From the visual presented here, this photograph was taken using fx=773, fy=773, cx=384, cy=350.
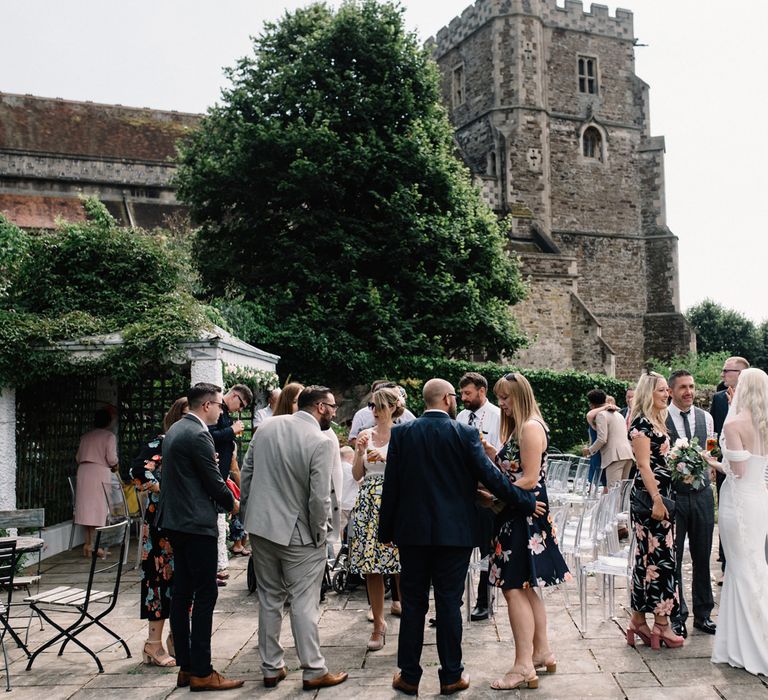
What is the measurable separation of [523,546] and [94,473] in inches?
261

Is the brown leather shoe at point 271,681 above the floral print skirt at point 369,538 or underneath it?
underneath

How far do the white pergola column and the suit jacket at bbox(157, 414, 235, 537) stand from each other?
4.62 meters

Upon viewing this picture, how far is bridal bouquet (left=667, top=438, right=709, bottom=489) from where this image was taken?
5312 millimetres

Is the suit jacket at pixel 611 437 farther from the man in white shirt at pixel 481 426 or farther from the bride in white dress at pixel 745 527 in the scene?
the bride in white dress at pixel 745 527

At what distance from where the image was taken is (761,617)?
4789 millimetres

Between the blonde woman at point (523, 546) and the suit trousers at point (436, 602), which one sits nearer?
the suit trousers at point (436, 602)

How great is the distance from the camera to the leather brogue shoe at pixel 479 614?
20.2 ft

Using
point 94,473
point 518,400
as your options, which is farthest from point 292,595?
point 94,473

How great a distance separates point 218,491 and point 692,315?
45938 mm

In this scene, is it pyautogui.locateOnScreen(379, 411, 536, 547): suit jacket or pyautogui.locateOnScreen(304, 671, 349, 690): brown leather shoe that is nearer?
pyautogui.locateOnScreen(379, 411, 536, 547): suit jacket

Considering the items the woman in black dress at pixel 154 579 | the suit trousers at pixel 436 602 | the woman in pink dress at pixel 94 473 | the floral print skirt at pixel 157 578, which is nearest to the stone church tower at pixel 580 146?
the woman in pink dress at pixel 94 473

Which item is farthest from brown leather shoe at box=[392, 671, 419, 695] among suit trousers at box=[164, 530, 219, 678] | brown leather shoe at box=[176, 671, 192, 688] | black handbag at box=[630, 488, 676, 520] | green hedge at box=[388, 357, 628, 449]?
green hedge at box=[388, 357, 628, 449]

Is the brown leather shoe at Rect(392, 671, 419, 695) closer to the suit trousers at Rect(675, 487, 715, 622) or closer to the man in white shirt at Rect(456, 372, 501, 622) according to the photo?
the man in white shirt at Rect(456, 372, 501, 622)

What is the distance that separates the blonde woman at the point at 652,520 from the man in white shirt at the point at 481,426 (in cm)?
111
